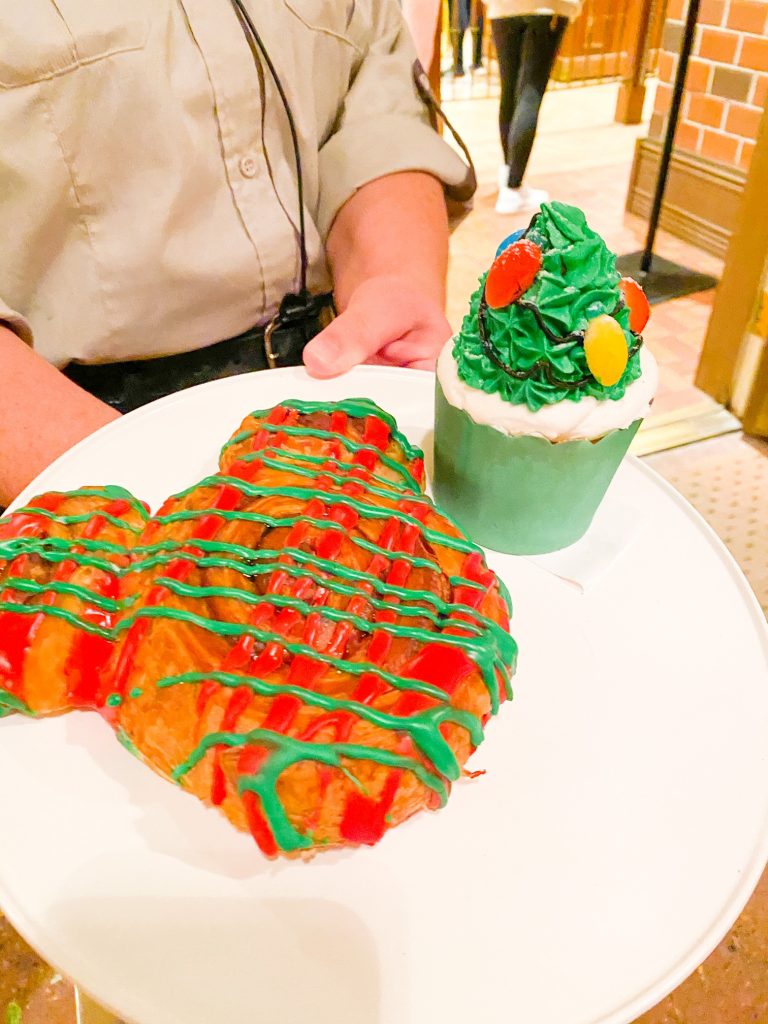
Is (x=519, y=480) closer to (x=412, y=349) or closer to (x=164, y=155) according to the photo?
(x=412, y=349)

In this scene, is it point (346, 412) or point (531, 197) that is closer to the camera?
point (346, 412)

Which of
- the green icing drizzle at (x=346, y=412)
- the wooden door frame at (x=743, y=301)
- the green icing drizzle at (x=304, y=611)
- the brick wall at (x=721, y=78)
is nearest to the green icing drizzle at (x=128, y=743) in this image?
the green icing drizzle at (x=304, y=611)

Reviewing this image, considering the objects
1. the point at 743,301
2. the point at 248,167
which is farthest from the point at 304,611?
the point at 743,301

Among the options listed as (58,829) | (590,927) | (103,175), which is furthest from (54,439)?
(590,927)

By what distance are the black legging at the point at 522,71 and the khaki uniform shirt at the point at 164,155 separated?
1.90m

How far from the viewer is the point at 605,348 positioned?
741 millimetres

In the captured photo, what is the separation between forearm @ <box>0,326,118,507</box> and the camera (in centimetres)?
94

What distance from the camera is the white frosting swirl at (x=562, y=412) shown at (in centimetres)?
78

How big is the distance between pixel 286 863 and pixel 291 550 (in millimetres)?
262

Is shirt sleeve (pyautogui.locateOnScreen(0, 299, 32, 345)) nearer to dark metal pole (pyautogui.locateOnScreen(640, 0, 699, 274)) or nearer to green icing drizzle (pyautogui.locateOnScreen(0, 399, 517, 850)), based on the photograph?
green icing drizzle (pyautogui.locateOnScreen(0, 399, 517, 850))

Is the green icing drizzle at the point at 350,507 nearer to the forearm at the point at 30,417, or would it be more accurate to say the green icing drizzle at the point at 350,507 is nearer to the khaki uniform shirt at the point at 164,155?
the forearm at the point at 30,417

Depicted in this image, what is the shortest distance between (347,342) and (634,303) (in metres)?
0.40

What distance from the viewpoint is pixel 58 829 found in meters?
0.62

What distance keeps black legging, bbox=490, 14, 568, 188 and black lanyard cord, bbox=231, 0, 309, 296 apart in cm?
213
